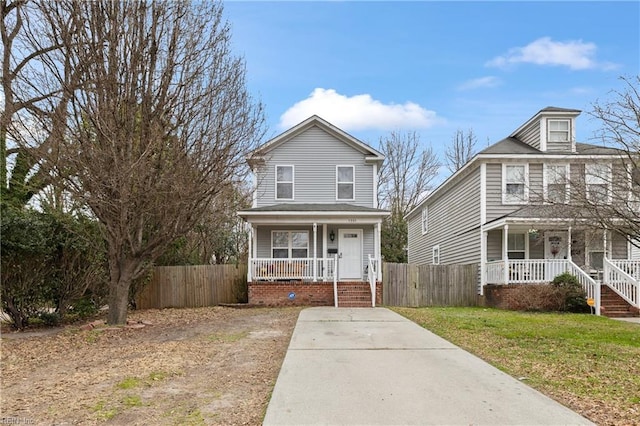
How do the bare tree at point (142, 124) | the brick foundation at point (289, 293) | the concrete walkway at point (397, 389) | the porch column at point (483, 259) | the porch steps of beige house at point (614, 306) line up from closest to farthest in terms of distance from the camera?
the concrete walkway at point (397, 389)
the bare tree at point (142, 124)
the porch steps of beige house at point (614, 306)
the brick foundation at point (289, 293)
the porch column at point (483, 259)

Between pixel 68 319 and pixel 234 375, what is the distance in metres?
8.72

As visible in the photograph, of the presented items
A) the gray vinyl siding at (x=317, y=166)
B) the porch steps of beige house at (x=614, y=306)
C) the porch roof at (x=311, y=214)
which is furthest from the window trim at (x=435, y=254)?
the porch steps of beige house at (x=614, y=306)

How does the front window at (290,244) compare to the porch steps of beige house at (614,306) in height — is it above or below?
above

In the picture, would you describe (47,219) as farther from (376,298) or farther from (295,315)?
(376,298)

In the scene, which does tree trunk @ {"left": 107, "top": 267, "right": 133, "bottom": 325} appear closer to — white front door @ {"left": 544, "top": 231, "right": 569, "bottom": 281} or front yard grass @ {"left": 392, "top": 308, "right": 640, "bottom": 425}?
front yard grass @ {"left": 392, "top": 308, "right": 640, "bottom": 425}

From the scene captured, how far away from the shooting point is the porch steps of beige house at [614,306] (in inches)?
590

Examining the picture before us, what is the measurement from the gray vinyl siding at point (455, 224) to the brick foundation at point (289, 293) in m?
5.02

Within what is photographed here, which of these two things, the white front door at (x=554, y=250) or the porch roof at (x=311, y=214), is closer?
the white front door at (x=554, y=250)

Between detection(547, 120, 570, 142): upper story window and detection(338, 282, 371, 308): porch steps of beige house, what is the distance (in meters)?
9.22

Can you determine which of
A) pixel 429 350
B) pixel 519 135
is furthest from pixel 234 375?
pixel 519 135

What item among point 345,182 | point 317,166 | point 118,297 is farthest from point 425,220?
point 118,297

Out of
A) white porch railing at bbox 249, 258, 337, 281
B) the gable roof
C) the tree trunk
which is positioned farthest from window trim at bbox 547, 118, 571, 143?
the tree trunk

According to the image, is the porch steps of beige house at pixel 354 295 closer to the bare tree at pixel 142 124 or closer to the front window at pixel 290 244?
the front window at pixel 290 244

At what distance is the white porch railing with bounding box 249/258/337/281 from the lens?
1739 centimetres
